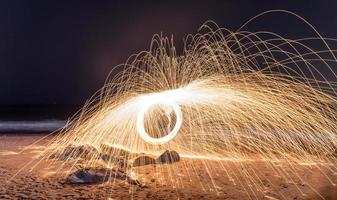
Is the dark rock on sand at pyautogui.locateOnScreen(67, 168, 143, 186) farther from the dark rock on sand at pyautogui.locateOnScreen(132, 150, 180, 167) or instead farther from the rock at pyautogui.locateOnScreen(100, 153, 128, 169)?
the dark rock on sand at pyautogui.locateOnScreen(132, 150, 180, 167)

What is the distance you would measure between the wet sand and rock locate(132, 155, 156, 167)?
25 centimetres

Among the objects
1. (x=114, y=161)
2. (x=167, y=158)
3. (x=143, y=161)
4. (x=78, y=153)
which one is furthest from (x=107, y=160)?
(x=167, y=158)

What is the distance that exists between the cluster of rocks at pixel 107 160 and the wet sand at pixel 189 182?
0.20 metres

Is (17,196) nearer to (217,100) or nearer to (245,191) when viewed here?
(245,191)

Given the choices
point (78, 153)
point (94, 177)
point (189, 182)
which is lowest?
point (189, 182)

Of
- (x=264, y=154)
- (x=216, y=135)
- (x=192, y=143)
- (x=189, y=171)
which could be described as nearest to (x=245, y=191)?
(x=189, y=171)

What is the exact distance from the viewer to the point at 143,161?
10.3 meters

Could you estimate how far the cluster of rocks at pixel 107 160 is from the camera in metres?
8.78

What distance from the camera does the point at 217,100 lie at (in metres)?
11.9

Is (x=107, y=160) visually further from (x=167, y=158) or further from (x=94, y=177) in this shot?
(x=94, y=177)

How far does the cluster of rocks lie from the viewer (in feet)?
28.8

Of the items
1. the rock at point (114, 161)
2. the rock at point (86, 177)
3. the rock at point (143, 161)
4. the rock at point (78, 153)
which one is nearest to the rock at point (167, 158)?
the rock at point (143, 161)

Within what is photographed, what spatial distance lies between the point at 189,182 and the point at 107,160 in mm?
2462

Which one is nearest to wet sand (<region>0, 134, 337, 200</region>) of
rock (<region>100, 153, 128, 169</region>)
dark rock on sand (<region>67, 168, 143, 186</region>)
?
dark rock on sand (<region>67, 168, 143, 186</region>)
